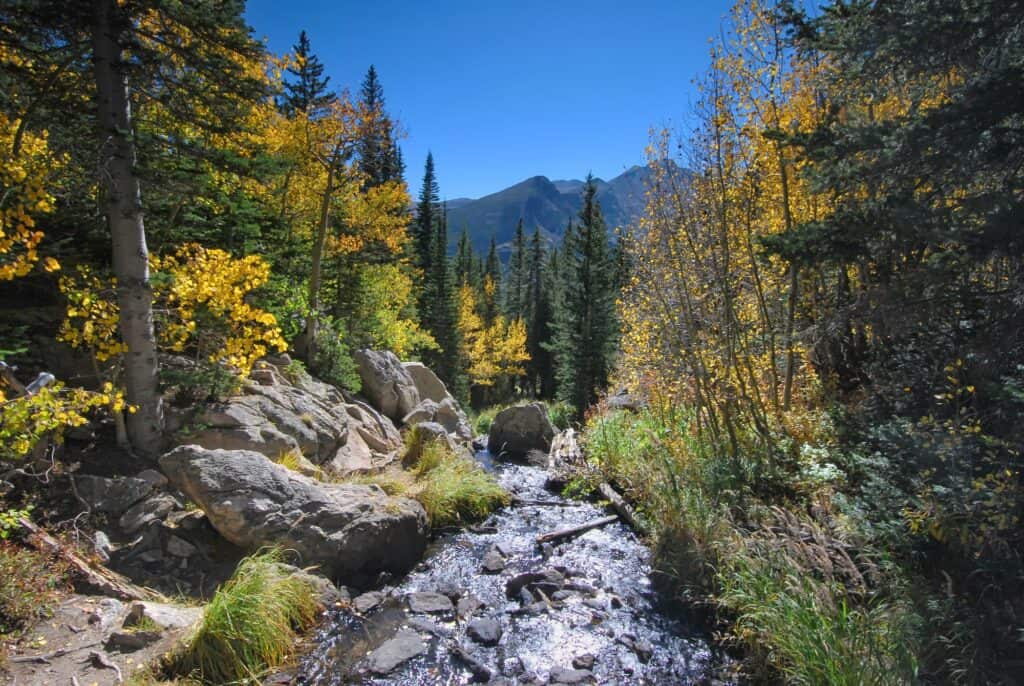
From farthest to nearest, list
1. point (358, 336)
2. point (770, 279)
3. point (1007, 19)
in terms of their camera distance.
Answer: point (358, 336)
point (770, 279)
point (1007, 19)

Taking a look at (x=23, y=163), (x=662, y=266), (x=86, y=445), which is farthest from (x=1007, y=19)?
(x=86, y=445)

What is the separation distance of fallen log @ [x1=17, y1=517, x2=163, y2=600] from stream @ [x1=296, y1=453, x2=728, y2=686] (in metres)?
1.80

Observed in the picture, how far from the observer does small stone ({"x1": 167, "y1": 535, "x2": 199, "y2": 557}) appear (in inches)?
210

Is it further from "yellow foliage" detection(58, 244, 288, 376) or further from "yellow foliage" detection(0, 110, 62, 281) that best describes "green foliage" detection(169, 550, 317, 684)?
"yellow foliage" detection(0, 110, 62, 281)

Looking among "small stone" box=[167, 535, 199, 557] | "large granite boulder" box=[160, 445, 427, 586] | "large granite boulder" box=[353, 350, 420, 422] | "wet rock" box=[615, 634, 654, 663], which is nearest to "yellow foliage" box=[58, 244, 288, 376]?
"large granite boulder" box=[160, 445, 427, 586]

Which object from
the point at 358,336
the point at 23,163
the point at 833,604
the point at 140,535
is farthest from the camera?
the point at 358,336

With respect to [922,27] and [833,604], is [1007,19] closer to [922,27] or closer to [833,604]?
[922,27]

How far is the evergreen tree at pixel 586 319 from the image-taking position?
23828mm

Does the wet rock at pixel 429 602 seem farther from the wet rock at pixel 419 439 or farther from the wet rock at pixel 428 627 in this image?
the wet rock at pixel 419 439

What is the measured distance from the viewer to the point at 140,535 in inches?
208

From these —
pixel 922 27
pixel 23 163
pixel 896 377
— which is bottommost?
pixel 896 377

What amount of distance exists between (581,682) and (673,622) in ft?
4.84

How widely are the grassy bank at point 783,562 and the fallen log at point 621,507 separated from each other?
26cm

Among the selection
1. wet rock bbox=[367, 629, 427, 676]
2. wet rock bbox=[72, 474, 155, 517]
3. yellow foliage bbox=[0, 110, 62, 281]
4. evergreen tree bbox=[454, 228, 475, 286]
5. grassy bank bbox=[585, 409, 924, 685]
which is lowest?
wet rock bbox=[367, 629, 427, 676]
